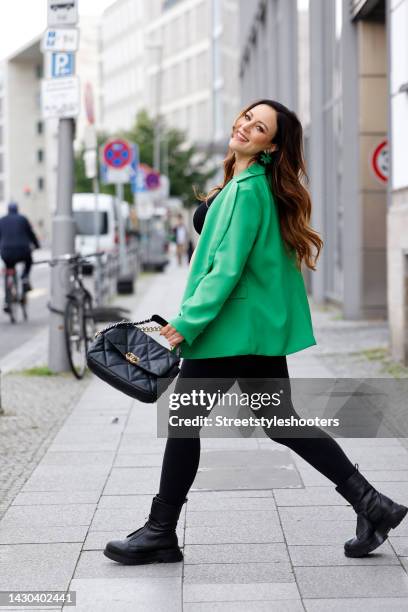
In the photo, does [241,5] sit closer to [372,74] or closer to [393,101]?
[372,74]

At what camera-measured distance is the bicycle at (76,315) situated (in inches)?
415

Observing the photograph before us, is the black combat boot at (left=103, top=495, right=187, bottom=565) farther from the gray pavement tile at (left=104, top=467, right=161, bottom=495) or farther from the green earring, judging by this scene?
the green earring

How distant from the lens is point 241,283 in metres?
4.33

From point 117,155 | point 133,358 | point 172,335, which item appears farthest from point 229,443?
point 117,155

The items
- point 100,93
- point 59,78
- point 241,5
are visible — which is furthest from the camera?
point 100,93

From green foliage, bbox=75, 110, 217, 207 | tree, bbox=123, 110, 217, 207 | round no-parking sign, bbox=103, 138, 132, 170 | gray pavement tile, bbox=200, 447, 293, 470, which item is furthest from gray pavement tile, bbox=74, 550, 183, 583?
tree, bbox=123, 110, 217, 207

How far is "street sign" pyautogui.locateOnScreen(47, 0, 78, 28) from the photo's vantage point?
34.8 ft

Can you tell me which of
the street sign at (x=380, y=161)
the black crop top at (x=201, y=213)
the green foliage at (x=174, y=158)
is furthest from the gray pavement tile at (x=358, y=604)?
the green foliage at (x=174, y=158)

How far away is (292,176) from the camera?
4.46m

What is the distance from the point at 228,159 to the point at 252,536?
153cm

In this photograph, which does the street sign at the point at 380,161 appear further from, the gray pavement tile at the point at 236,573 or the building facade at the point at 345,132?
the gray pavement tile at the point at 236,573

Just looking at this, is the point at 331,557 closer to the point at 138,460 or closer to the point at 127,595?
the point at 127,595

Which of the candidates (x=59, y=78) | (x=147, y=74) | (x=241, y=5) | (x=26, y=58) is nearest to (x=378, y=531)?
(x=59, y=78)

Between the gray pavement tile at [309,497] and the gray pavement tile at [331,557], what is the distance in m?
0.74
